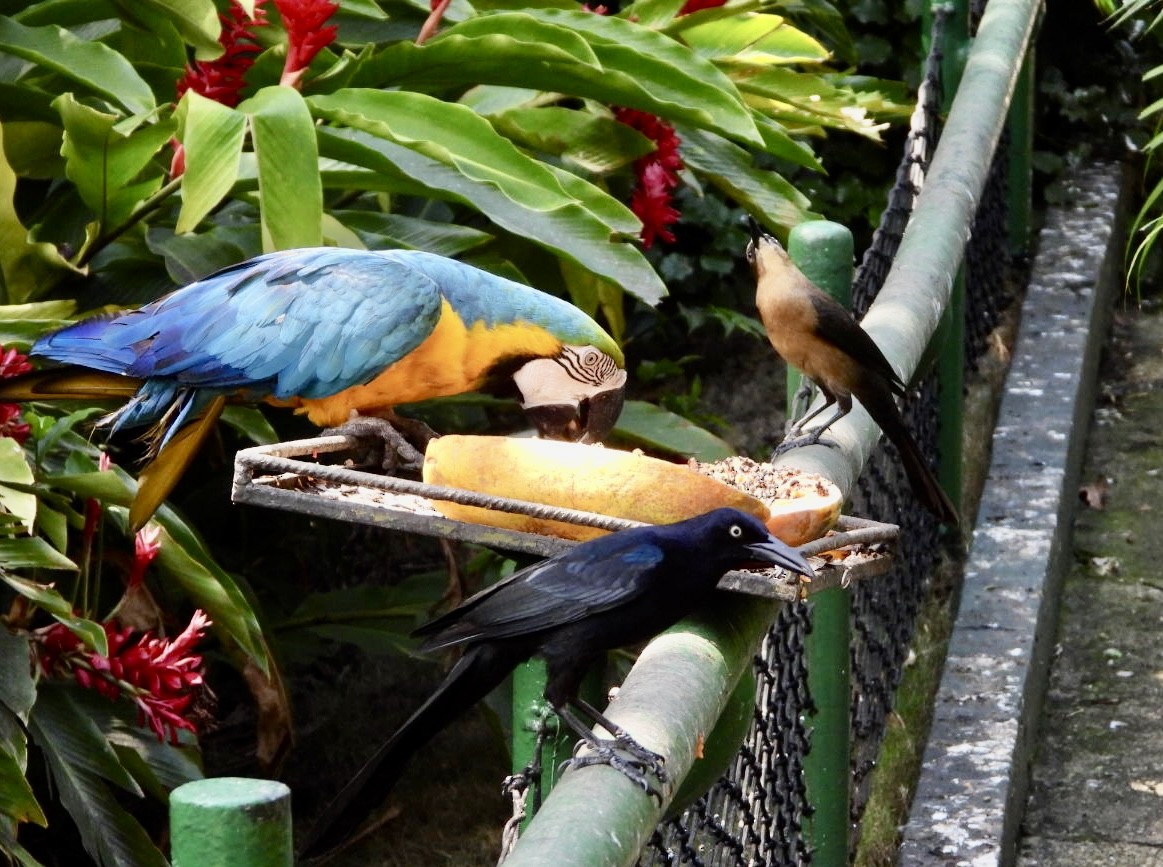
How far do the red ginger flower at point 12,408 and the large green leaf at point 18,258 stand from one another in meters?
0.58

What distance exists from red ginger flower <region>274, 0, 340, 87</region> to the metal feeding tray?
139cm

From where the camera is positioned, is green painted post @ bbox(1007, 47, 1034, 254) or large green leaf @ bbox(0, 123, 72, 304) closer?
large green leaf @ bbox(0, 123, 72, 304)

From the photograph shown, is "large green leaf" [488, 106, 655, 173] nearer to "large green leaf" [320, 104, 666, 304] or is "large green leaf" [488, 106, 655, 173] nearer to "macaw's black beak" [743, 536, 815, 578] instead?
"large green leaf" [320, 104, 666, 304]

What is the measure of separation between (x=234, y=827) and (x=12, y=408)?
1855 mm

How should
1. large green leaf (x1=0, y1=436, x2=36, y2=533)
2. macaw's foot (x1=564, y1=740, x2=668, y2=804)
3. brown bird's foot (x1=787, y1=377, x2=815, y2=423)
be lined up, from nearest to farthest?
macaw's foot (x1=564, y1=740, x2=668, y2=804)
large green leaf (x1=0, y1=436, x2=36, y2=533)
brown bird's foot (x1=787, y1=377, x2=815, y2=423)

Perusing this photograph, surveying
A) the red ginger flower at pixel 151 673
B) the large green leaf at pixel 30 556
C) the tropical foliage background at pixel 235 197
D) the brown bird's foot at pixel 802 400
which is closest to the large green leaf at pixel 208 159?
the tropical foliage background at pixel 235 197

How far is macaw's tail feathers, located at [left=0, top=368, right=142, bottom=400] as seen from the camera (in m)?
2.43

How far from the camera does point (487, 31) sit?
141 inches

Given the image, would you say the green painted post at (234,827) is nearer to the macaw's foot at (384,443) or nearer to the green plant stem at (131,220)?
the macaw's foot at (384,443)

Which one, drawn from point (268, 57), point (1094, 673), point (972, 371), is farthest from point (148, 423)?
point (972, 371)

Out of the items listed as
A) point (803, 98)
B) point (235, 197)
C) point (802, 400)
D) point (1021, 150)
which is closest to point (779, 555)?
point (802, 400)

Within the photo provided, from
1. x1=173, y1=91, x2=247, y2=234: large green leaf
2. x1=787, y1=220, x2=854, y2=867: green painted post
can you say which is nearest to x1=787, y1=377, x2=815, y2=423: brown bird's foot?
x1=787, y1=220, x2=854, y2=867: green painted post

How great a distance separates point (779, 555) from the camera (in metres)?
1.54

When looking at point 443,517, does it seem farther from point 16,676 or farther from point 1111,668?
point 1111,668
